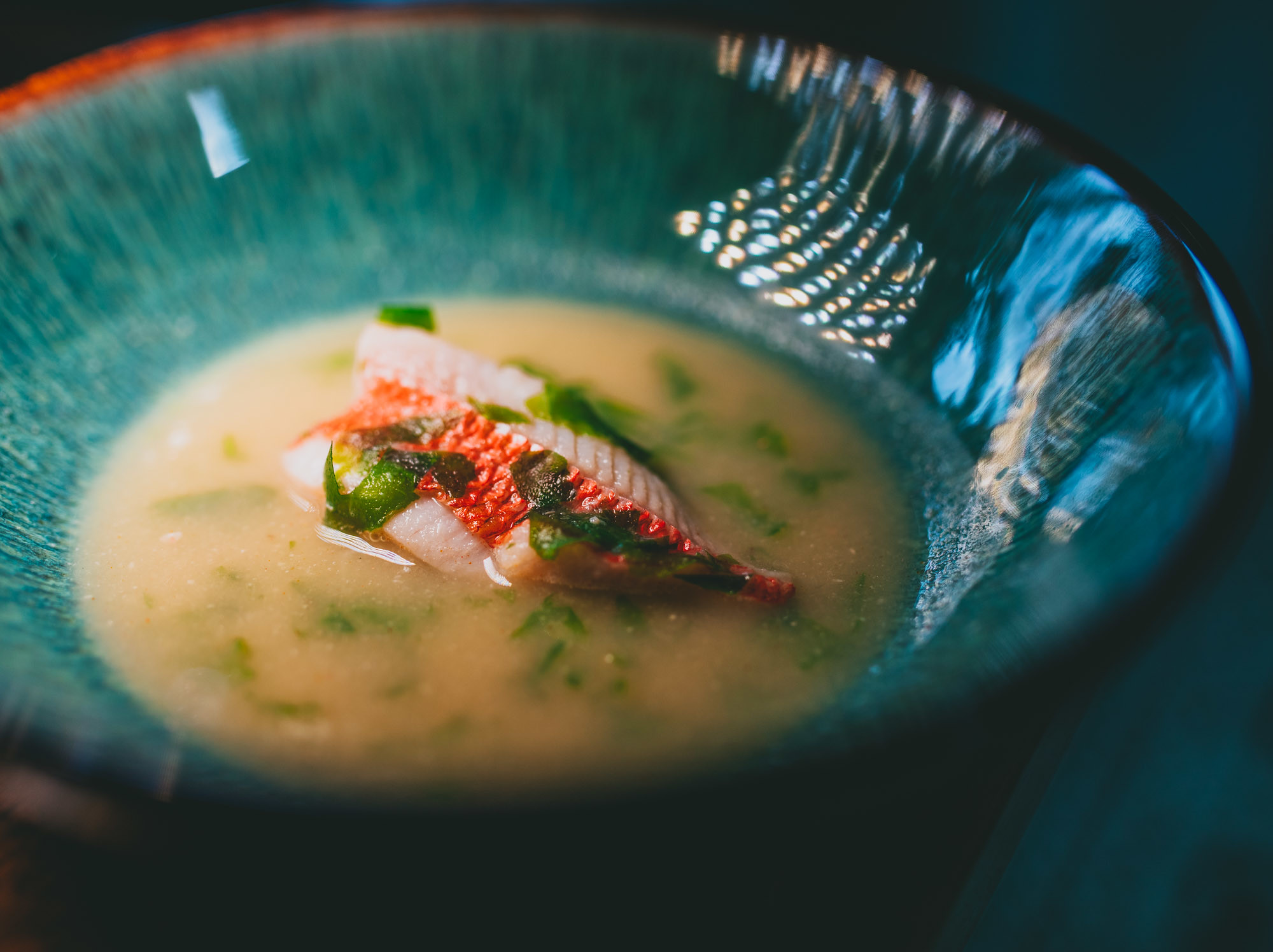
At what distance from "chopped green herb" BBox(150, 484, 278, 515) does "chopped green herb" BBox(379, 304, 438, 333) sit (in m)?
0.33

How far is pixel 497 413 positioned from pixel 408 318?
310 millimetres

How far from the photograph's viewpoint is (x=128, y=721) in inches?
31.3

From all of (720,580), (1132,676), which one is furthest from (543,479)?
(1132,676)

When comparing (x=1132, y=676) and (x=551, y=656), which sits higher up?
(x=551, y=656)

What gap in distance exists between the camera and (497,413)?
1299 millimetres

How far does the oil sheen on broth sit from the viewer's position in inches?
37.4

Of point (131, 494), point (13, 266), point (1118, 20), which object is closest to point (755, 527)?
point (131, 494)

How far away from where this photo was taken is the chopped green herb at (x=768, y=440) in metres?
1.42

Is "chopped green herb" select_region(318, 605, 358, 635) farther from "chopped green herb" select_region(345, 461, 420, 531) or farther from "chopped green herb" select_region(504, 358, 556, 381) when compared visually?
"chopped green herb" select_region(504, 358, 556, 381)

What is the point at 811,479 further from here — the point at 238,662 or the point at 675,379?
the point at 238,662

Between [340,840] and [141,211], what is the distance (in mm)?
1325

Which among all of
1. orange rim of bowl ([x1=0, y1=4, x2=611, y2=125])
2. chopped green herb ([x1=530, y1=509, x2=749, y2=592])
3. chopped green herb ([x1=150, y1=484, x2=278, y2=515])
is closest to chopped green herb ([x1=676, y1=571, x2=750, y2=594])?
chopped green herb ([x1=530, y1=509, x2=749, y2=592])

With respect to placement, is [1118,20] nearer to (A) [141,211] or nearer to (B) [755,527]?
(B) [755,527]

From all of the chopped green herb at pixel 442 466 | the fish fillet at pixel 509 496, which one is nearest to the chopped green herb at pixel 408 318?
the fish fillet at pixel 509 496
